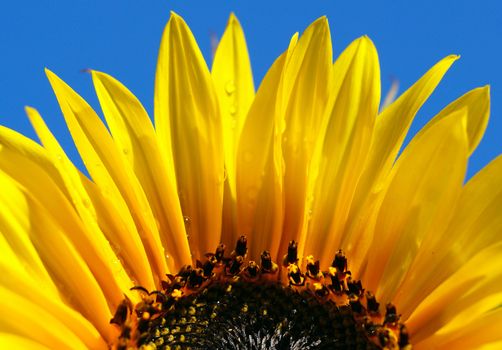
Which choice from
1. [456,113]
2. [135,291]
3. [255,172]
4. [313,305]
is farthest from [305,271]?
[456,113]

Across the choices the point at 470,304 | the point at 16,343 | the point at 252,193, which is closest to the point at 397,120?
the point at 252,193

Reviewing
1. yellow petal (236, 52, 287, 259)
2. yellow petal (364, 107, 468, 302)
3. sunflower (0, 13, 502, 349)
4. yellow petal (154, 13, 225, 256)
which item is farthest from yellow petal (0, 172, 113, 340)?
yellow petal (364, 107, 468, 302)

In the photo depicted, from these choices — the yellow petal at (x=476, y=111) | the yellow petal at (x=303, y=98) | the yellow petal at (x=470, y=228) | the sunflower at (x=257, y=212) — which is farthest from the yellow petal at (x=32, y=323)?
the yellow petal at (x=476, y=111)

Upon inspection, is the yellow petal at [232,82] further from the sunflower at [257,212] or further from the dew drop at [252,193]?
the dew drop at [252,193]

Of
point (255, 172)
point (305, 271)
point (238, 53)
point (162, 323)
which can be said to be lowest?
point (162, 323)

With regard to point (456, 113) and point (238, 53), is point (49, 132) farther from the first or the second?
point (456, 113)

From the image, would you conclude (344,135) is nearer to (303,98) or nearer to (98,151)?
(303,98)
